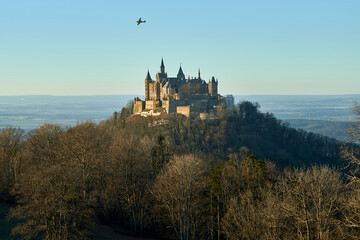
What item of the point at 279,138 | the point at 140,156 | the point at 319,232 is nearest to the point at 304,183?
the point at 319,232

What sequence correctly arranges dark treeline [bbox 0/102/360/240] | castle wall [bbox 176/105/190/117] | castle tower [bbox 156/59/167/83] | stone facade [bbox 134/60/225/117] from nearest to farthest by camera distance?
1. dark treeline [bbox 0/102/360/240]
2. castle wall [bbox 176/105/190/117]
3. stone facade [bbox 134/60/225/117]
4. castle tower [bbox 156/59/167/83]

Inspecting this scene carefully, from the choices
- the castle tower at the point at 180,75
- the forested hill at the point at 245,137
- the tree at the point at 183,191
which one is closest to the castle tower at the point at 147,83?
the castle tower at the point at 180,75

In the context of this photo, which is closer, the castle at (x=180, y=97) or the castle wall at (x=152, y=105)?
the castle at (x=180, y=97)

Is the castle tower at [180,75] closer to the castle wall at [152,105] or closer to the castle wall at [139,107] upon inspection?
the castle wall at [152,105]

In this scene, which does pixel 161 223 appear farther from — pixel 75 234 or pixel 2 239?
pixel 2 239

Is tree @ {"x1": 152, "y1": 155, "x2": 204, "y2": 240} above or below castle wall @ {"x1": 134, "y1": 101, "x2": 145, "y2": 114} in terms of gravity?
below

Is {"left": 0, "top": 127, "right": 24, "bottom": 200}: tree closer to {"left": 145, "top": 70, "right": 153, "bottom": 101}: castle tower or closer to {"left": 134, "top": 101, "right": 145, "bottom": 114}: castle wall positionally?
{"left": 134, "top": 101, "right": 145, "bottom": 114}: castle wall

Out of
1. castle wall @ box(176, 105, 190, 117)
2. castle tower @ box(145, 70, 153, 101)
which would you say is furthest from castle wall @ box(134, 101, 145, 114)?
castle wall @ box(176, 105, 190, 117)

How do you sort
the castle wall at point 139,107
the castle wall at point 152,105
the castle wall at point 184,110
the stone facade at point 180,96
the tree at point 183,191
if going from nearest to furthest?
the tree at point 183,191 → the castle wall at point 184,110 → the stone facade at point 180,96 → the castle wall at point 152,105 → the castle wall at point 139,107
